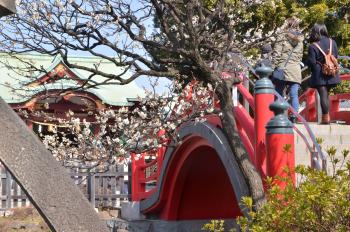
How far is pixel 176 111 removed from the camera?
30.2 feet

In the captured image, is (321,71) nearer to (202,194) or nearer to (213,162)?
(213,162)

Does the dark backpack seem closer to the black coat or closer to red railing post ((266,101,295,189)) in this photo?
the black coat

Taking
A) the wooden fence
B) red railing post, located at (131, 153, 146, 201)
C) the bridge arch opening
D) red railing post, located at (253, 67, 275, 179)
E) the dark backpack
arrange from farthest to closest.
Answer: the wooden fence, red railing post, located at (131, 153, 146, 201), the bridge arch opening, the dark backpack, red railing post, located at (253, 67, 275, 179)

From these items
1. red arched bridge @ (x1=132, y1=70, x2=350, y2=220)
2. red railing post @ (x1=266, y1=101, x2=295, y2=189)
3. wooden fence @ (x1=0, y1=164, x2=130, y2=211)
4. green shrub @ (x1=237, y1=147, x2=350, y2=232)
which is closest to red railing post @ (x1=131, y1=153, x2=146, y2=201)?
red arched bridge @ (x1=132, y1=70, x2=350, y2=220)

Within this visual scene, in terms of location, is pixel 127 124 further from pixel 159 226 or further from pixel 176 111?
pixel 159 226

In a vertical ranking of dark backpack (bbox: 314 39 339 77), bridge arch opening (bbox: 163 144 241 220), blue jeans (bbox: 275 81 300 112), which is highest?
dark backpack (bbox: 314 39 339 77)

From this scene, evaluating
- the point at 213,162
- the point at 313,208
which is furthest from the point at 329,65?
the point at 313,208

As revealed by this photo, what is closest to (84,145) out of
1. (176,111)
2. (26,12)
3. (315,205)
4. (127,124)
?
(127,124)

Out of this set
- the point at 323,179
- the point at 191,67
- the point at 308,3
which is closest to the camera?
the point at 323,179

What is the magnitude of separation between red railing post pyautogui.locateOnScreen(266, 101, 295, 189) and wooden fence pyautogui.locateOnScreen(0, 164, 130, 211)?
8.68m

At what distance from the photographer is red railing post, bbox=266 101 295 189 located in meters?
6.27

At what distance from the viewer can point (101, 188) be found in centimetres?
1498

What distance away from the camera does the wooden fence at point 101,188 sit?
14781 mm

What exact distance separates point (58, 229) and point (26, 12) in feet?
16.3
